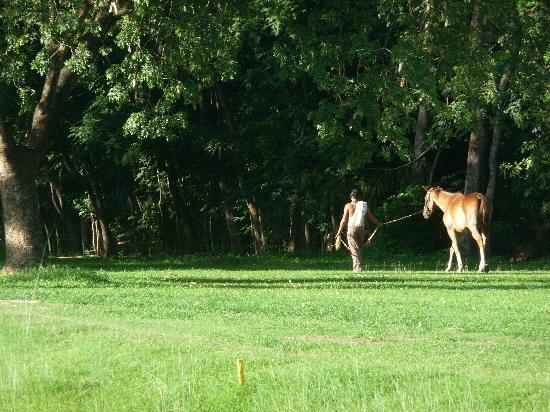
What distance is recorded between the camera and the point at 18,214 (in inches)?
1161

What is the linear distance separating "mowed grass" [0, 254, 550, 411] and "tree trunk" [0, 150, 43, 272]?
14.9 ft

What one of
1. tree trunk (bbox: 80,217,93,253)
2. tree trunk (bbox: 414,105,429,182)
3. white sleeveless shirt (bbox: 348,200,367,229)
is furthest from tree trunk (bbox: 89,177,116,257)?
white sleeveless shirt (bbox: 348,200,367,229)

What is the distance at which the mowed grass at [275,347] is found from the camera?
462 inches

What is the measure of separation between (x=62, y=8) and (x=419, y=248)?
1960 centimetres

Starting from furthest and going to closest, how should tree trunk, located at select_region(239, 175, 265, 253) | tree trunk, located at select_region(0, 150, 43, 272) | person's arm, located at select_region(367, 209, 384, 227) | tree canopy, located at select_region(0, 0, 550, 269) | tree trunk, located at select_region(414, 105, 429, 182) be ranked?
tree trunk, located at select_region(239, 175, 265, 253) → tree trunk, located at select_region(414, 105, 429, 182) → person's arm, located at select_region(367, 209, 384, 227) → tree trunk, located at select_region(0, 150, 43, 272) → tree canopy, located at select_region(0, 0, 550, 269)

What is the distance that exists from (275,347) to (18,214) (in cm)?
1622

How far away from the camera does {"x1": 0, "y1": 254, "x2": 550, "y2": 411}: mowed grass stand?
38.5ft

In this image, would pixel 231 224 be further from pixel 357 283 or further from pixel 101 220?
pixel 357 283

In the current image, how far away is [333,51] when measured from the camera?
3175 centimetres

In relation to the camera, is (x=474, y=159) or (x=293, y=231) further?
(x=293, y=231)

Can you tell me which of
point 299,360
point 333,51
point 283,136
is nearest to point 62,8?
point 333,51

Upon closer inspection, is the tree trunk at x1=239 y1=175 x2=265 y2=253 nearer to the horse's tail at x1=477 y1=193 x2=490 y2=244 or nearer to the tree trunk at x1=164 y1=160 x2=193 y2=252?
the tree trunk at x1=164 y1=160 x2=193 y2=252

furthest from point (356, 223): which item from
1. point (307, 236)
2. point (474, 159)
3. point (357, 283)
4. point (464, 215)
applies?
point (307, 236)

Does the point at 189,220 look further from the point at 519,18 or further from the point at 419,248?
the point at 519,18
